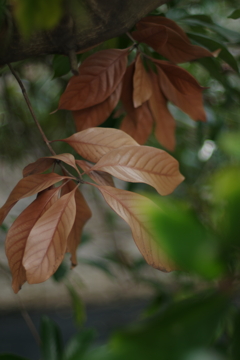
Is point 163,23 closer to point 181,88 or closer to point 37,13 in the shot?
point 181,88

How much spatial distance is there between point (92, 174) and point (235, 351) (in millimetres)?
173

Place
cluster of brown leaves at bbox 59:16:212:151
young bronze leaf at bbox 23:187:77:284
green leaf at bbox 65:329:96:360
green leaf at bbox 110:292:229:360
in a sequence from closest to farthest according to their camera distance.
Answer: green leaf at bbox 110:292:229:360 < young bronze leaf at bbox 23:187:77:284 < cluster of brown leaves at bbox 59:16:212:151 < green leaf at bbox 65:329:96:360

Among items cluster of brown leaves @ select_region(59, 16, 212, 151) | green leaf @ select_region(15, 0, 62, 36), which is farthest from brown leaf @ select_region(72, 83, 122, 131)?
green leaf @ select_region(15, 0, 62, 36)

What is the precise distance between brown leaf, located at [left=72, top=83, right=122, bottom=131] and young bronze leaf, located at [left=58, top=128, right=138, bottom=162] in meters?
0.06

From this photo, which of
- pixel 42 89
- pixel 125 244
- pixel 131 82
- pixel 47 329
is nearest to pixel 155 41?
pixel 131 82

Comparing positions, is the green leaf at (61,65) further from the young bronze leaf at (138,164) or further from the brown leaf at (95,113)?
the young bronze leaf at (138,164)

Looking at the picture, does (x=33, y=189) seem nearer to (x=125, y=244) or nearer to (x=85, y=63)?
(x=85, y=63)

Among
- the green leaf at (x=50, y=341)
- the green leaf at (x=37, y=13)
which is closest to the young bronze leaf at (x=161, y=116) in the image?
the green leaf at (x=37, y=13)

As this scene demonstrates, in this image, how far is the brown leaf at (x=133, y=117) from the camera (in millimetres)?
366

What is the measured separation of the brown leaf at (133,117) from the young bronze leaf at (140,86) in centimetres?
2

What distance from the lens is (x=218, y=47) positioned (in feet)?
1.34

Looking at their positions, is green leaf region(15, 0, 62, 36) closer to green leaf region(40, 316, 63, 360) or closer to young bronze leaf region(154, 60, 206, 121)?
young bronze leaf region(154, 60, 206, 121)

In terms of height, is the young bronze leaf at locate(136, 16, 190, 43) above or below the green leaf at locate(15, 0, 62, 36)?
below

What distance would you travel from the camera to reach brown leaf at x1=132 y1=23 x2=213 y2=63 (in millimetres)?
317
